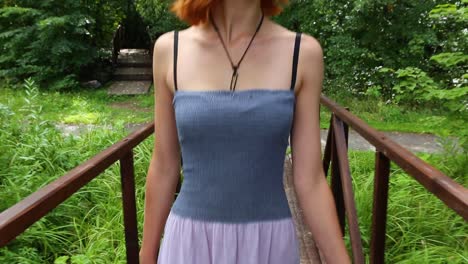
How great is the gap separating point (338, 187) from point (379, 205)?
4.06 ft

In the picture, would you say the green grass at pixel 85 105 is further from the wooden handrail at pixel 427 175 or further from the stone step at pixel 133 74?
the wooden handrail at pixel 427 175

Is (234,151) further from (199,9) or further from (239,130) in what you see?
(199,9)

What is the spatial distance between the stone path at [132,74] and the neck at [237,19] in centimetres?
1062

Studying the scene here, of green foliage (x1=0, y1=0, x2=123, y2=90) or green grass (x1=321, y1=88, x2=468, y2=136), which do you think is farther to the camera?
green foliage (x1=0, y1=0, x2=123, y2=90)

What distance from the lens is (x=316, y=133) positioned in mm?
1181

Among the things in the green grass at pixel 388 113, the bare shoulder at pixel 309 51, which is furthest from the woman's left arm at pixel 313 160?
the green grass at pixel 388 113

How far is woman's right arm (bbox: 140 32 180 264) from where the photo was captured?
3.98 ft

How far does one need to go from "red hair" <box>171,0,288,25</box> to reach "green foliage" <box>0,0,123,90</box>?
34.7ft

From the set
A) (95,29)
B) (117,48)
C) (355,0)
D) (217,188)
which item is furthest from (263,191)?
(117,48)

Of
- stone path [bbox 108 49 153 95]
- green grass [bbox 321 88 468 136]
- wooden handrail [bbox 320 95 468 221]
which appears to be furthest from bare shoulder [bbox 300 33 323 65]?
stone path [bbox 108 49 153 95]

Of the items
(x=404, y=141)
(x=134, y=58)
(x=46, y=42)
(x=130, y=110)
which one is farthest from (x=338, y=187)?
(x=134, y=58)

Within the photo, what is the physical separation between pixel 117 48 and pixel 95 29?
70.3 inches

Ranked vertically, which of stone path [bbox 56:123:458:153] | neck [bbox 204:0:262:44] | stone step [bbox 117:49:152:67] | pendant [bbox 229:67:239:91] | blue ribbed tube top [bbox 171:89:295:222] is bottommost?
stone path [bbox 56:123:458:153]

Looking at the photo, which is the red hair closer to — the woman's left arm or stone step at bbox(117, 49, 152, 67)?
the woman's left arm
